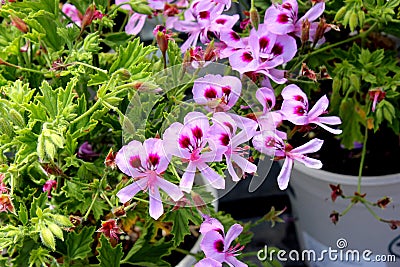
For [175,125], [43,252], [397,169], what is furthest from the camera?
[397,169]

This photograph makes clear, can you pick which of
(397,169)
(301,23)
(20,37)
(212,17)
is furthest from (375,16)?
(20,37)

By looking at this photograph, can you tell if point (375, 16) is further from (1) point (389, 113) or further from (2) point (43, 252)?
(2) point (43, 252)

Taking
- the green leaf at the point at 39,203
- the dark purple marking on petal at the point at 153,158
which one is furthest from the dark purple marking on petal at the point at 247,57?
the green leaf at the point at 39,203

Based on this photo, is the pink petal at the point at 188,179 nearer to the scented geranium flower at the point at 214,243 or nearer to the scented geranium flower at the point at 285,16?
the scented geranium flower at the point at 214,243

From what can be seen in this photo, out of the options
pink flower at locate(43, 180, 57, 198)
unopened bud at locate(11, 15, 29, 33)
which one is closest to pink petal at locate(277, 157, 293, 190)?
pink flower at locate(43, 180, 57, 198)

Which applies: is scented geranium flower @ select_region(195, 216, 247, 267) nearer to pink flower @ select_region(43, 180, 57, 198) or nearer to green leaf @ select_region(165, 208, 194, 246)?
green leaf @ select_region(165, 208, 194, 246)

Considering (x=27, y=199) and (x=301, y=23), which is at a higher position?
(x=301, y=23)

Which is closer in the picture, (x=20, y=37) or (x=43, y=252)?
(x=43, y=252)
